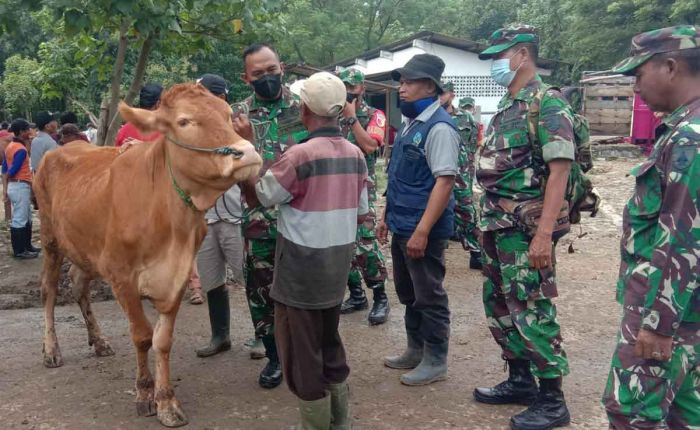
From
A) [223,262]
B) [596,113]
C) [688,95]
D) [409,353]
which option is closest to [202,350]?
[223,262]

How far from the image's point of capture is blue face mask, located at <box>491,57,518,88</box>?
3.55 metres

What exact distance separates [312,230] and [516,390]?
179 centimetres

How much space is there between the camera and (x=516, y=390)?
3842 mm

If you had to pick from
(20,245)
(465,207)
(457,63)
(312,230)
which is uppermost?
(457,63)

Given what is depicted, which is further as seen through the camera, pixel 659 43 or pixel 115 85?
pixel 115 85

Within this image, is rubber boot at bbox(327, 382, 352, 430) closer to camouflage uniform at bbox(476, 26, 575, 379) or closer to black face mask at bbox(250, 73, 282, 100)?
camouflage uniform at bbox(476, 26, 575, 379)

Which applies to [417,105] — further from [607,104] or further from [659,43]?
[607,104]

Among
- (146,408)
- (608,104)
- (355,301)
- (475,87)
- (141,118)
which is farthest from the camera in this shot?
(475,87)

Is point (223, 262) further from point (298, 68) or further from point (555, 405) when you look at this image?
point (298, 68)

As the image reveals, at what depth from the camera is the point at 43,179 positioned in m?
4.86

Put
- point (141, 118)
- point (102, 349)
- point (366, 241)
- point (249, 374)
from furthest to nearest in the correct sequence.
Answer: point (366, 241)
point (102, 349)
point (249, 374)
point (141, 118)

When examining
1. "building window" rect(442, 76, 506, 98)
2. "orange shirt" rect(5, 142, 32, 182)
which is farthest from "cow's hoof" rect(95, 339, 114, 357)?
"building window" rect(442, 76, 506, 98)

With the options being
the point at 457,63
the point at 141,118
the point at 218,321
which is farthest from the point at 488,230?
the point at 457,63

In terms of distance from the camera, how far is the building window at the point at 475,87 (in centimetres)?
2245
